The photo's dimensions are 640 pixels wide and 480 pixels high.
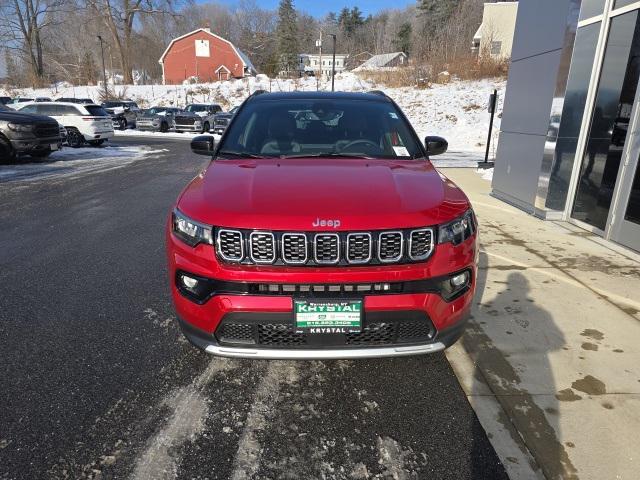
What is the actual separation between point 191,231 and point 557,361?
8.08 ft

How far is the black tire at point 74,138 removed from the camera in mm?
15883

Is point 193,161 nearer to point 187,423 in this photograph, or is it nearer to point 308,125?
point 308,125

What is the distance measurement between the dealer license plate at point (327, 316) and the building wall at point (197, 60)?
6160 cm

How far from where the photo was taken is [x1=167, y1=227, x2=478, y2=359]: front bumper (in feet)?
6.94

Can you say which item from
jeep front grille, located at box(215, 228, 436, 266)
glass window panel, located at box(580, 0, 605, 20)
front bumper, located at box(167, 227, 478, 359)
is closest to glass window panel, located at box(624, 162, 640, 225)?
glass window panel, located at box(580, 0, 605, 20)

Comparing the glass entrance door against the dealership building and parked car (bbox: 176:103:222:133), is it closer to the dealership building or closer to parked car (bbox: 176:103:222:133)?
the dealership building

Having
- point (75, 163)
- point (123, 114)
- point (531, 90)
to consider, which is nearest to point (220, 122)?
point (123, 114)

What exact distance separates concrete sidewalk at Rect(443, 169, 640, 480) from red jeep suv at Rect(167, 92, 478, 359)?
0.55m

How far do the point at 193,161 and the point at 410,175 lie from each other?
11915 millimetres

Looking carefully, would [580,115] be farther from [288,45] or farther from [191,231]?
[288,45]

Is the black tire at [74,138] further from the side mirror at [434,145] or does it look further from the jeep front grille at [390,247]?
the jeep front grille at [390,247]

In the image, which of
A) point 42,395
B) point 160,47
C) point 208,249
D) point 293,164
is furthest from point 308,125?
point 160,47

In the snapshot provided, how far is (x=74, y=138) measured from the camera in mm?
16062

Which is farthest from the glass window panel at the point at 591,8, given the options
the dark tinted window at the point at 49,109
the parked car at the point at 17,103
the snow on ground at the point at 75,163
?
the parked car at the point at 17,103
